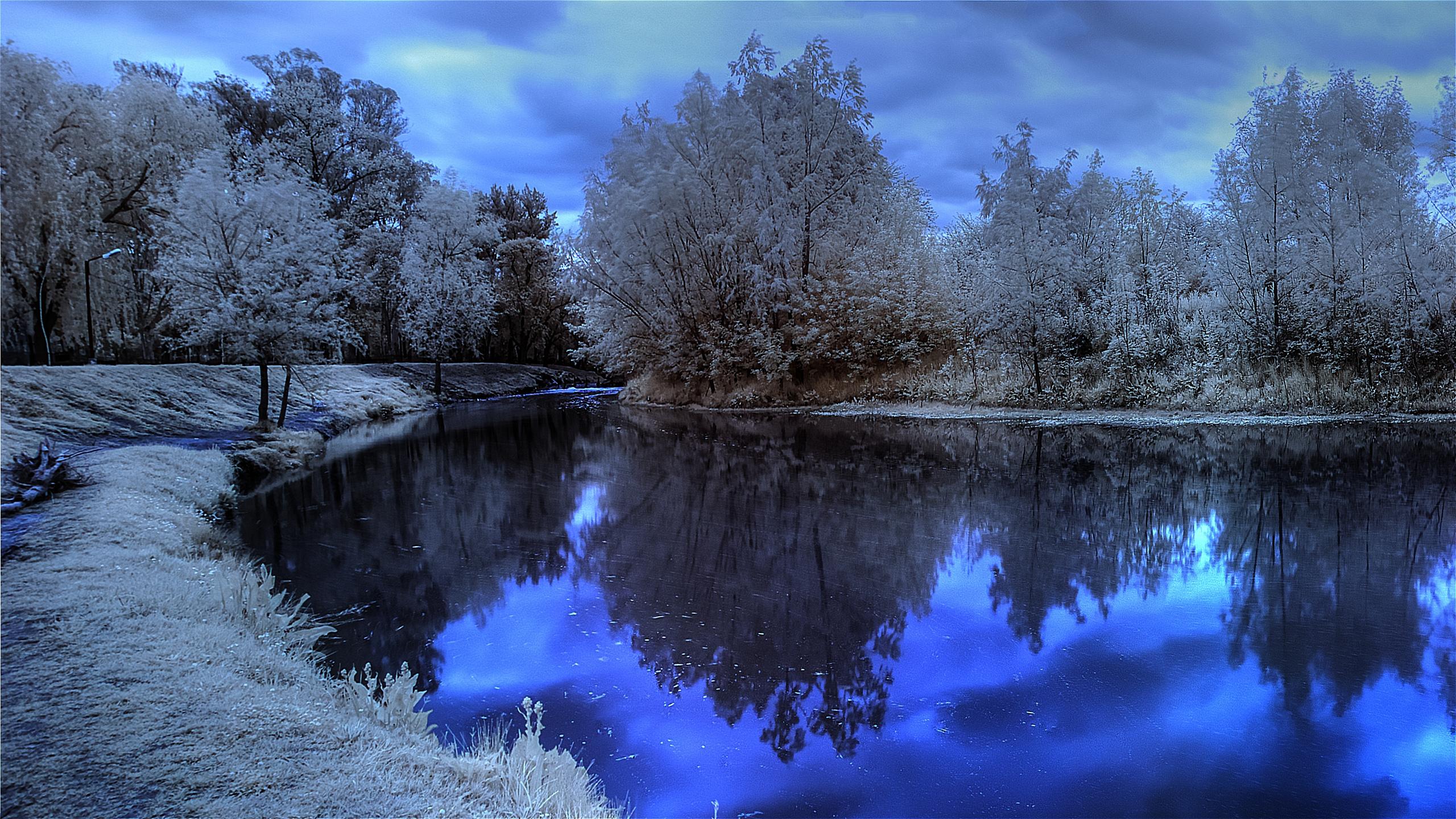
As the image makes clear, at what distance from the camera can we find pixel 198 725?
3.61 metres

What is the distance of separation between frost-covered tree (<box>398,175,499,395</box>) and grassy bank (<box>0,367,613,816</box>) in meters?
26.2

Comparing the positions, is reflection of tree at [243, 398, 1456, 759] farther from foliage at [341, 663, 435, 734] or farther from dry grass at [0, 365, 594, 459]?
dry grass at [0, 365, 594, 459]

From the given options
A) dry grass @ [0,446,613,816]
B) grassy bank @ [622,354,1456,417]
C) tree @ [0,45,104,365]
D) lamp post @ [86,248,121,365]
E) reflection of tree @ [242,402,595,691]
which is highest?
tree @ [0,45,104,365]

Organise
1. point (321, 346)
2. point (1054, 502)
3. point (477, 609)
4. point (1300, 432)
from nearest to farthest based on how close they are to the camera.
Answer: point (477, 609)
point (1054, 502)
point (1300, 432)
point (321, 346)

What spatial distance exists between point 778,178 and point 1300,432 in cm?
1583

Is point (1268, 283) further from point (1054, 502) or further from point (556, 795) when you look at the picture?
point (556, 795)

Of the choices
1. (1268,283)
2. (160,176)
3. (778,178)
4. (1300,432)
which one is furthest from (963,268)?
(160,176)

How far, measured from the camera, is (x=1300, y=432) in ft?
45.8

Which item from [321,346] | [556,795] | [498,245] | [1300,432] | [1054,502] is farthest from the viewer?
[498,245]

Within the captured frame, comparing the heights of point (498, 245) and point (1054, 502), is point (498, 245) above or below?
above

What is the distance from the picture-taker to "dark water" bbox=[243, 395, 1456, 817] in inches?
150

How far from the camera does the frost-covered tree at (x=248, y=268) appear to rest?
608 inches

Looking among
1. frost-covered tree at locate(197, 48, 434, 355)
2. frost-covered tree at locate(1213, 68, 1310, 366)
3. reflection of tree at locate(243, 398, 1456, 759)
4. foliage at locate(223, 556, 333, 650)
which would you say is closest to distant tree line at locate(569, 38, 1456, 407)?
frost-covered tree at locate(1213, 68, 1310, 366)

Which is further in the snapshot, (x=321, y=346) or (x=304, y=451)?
(x=321, y=346)
